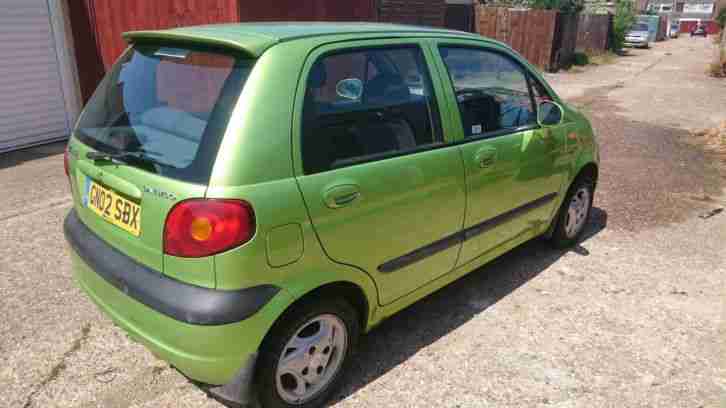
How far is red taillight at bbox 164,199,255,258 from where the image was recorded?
6.44 feet

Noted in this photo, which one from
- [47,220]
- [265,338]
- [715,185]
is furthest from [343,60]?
[715,185]

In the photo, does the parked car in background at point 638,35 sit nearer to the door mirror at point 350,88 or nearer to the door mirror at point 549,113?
the door mirror at point 549,113

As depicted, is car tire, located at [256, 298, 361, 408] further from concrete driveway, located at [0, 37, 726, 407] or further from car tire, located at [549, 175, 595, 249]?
car tire, located at [549, 175, 595, 249]

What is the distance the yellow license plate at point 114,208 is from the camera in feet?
7.15

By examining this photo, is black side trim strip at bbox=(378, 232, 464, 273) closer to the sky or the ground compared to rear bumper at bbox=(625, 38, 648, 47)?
closer to the ground

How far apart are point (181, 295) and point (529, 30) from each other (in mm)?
19199

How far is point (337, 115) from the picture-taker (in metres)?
2.36

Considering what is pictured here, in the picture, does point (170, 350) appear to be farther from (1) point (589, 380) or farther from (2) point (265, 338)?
(1) point (589, 380)

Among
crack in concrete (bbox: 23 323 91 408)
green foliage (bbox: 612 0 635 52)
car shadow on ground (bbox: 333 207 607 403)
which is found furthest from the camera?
green foliage (bbox: 612 0 635 52)

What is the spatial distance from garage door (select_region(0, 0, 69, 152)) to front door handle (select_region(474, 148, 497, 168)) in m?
6.83

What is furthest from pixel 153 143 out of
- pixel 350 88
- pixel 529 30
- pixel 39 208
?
pixel 529 30

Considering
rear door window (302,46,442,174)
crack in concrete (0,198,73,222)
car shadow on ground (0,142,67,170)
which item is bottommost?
crack in concrete (0,198,73,222)

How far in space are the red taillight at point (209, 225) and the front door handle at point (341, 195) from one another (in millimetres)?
360

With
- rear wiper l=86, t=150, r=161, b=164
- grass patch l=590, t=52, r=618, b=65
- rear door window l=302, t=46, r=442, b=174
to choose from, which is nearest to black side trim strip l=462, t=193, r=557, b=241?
rear door window l=302, t=46, r=442, b=174
